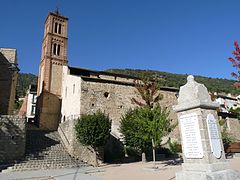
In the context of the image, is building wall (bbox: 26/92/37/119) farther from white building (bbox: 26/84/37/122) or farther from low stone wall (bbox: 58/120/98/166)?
low stone wall (bbox: 58/120/98/166)

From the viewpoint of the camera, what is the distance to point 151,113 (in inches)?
586

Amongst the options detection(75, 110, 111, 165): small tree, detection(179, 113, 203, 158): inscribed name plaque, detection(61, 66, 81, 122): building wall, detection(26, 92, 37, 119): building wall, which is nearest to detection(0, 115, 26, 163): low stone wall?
detection(75, 110, 111, 165): small tree

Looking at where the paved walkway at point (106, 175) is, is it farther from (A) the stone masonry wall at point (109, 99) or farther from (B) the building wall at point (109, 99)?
(B) the building wall at point (109, 99)

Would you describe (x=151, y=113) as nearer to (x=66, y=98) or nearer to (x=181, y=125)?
(x=181, y=125)

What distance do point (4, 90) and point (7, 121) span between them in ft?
25.7

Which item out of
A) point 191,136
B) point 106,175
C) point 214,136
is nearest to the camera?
point 214,136

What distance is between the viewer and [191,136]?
21.0 feet

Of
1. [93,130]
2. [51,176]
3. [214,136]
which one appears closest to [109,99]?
[93,130]

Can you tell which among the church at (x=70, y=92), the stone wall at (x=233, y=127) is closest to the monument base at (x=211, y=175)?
the church at (x=70, y=92)

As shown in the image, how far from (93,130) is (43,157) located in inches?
176

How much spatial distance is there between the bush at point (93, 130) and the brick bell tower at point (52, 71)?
587 inches

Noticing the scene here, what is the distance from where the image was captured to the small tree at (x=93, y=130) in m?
16.3

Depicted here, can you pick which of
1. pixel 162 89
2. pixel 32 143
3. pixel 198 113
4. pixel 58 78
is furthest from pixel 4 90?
pixel 198 113

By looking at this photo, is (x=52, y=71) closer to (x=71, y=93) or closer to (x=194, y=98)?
(x=71, y=93)
